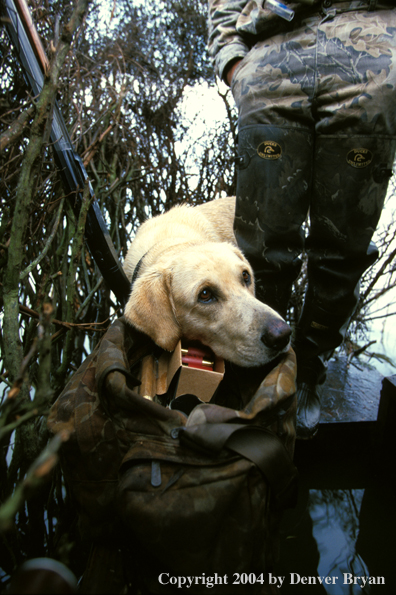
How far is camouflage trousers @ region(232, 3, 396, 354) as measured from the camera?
1.80m

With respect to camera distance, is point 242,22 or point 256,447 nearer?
point 256,447

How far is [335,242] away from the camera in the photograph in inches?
78.7

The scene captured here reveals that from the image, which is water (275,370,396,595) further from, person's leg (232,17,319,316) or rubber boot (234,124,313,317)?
person's leg (232,17,319,316)

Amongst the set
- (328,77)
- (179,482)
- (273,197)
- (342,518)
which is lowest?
(342,518)

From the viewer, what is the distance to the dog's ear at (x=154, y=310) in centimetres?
165

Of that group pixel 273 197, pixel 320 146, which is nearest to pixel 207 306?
pixel 273 197

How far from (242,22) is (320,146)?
2.96 ft

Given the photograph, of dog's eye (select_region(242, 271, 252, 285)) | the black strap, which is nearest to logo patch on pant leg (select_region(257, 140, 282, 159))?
dog's eye (select_region(242, 271, 252, 285))

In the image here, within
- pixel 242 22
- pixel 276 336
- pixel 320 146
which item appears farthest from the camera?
pixel 242 22

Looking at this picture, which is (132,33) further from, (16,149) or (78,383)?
(78,383)

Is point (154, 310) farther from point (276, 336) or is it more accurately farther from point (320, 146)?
point (320, 146)

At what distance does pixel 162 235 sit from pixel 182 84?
2035 mm

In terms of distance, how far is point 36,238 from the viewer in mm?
1966

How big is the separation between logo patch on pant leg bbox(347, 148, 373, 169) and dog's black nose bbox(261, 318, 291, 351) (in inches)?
35.8
